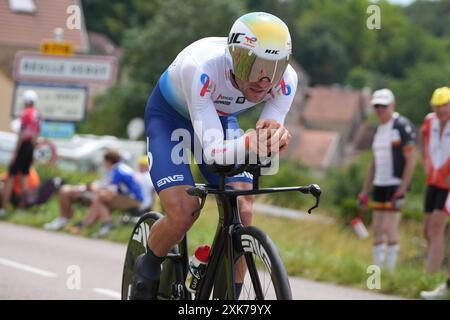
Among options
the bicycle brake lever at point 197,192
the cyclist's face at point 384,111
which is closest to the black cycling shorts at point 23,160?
the cyclist's face at point 384,111

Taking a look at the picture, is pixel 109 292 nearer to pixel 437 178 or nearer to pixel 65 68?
pixel 437 178

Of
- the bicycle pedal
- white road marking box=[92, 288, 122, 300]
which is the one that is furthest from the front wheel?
white road marking box=[92, 288, 122, 300]

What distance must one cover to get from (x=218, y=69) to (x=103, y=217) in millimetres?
9721

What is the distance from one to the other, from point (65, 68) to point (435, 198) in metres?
12.0

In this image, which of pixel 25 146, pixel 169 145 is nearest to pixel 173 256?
pixel 169 145

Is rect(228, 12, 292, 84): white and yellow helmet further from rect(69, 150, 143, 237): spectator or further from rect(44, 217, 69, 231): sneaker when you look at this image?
rect(44, 217, 69, 231): sneaker

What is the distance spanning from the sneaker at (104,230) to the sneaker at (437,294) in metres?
6.50

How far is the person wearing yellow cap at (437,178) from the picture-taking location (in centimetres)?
994

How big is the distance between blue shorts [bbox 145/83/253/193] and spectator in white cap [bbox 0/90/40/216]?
433 inches

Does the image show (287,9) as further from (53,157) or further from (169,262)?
(169,262)

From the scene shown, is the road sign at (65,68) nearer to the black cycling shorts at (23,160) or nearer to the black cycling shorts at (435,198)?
the black cycling shorts at (23,160)

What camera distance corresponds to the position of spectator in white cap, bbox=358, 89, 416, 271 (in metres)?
11.1

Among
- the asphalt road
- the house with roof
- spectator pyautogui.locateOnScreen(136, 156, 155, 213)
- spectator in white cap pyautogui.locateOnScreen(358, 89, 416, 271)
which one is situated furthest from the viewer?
the house with roof
